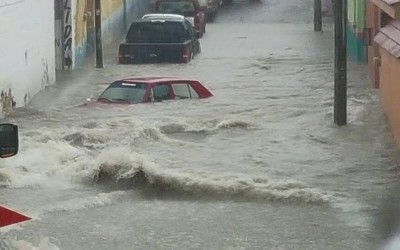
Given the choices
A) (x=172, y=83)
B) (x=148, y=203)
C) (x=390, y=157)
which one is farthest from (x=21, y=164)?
(x=172, y=83)

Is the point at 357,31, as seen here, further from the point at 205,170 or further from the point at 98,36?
the point at 205,170

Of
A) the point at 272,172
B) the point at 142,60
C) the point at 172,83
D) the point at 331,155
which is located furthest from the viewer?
the point at 142,60

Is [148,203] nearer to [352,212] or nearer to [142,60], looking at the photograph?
[352,212]

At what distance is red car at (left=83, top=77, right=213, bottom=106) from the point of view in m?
20.1

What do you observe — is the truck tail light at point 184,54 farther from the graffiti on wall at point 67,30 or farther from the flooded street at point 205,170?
the flooded street at point 205,170

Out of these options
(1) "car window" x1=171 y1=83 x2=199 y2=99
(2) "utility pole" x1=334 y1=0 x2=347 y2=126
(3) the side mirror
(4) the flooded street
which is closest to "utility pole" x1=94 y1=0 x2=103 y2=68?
(4) the flooded street

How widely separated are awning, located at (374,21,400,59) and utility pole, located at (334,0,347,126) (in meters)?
1.02

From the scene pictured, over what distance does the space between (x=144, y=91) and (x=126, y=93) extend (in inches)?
14.2

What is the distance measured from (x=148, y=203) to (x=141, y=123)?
5382mm

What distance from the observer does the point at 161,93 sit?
67.1ft

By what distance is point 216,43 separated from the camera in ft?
117

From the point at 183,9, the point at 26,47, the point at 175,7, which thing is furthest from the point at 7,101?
the point at 175,7

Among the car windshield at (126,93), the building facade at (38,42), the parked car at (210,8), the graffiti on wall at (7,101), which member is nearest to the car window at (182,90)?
the car windshield at (126,93)

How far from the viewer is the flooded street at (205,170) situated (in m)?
11.4
